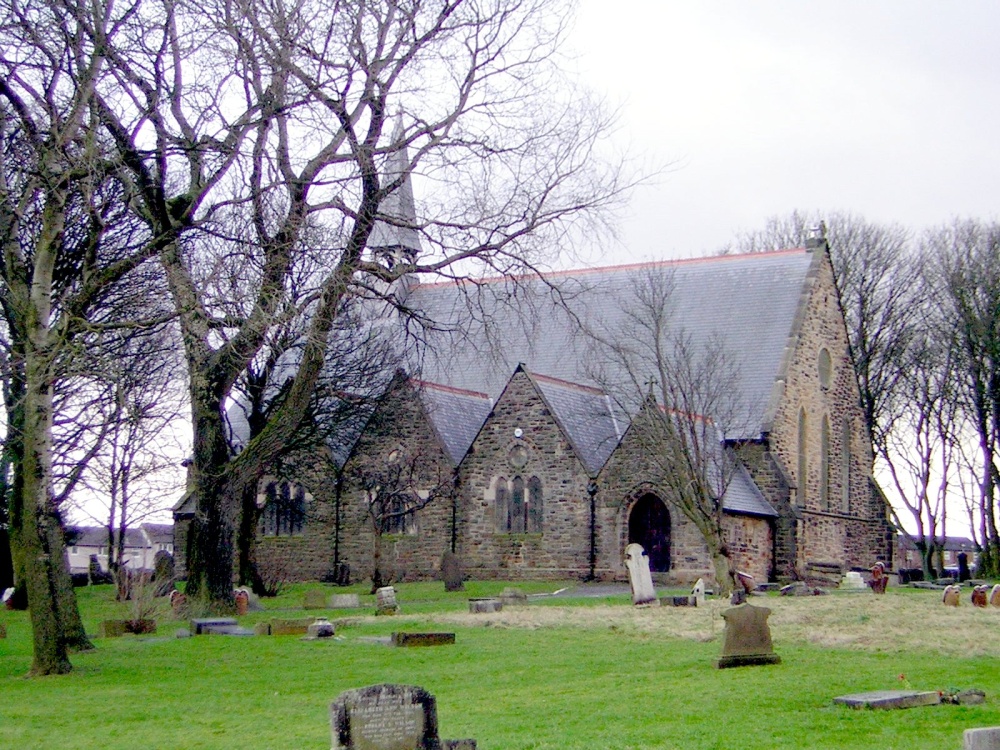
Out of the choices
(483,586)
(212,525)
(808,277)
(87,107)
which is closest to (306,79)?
(87,107)

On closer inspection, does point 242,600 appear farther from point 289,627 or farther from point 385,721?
point 385,721

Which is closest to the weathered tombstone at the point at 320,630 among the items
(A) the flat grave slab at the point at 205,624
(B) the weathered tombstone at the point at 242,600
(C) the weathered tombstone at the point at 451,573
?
(A) the flat grave slab at the point at 205,624

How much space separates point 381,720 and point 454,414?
33751 mm

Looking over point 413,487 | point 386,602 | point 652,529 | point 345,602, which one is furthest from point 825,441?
point 386,602

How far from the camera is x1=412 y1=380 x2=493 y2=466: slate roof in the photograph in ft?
139

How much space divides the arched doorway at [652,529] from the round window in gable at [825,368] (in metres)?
8.92

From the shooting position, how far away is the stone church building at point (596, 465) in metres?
39.6

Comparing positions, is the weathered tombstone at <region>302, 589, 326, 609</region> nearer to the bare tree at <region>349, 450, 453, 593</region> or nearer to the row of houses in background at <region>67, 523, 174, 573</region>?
the bare tree at <region>349, 450, 453, 593</region>

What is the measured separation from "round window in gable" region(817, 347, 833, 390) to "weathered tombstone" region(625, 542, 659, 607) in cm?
1901

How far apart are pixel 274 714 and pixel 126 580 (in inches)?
594

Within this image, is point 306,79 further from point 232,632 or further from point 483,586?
point 483,586

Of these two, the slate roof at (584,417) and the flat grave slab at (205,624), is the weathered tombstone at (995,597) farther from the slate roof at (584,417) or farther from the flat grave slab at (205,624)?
the slate roof at (584,417)

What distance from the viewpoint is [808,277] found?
145ft

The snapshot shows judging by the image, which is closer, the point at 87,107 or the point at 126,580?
the point at 87,107
